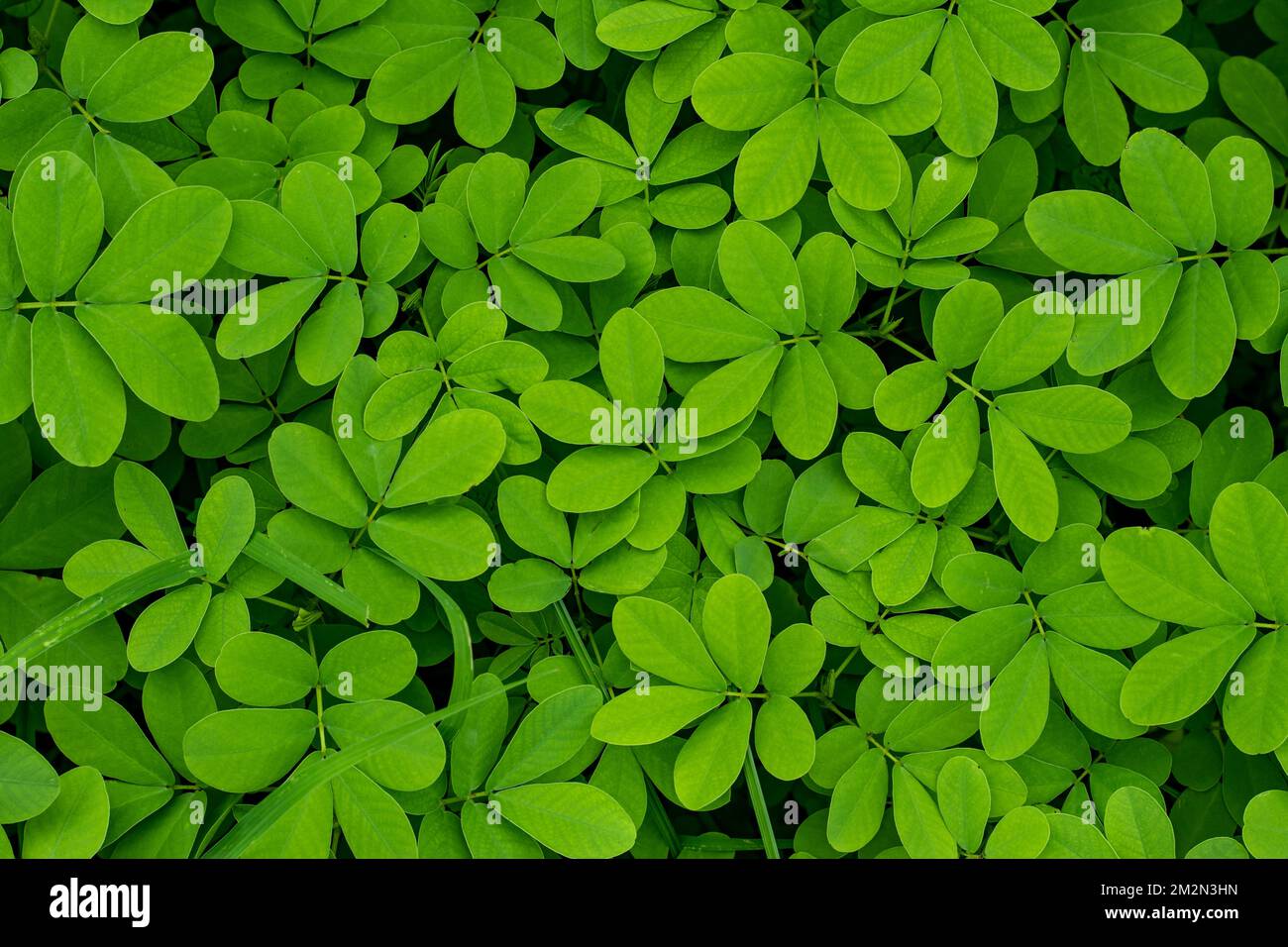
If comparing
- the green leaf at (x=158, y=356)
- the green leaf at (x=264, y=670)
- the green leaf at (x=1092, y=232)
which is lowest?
the green leaf at (x=264, y=670)

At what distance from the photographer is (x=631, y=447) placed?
1.88m

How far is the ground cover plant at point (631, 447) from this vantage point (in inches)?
70.0

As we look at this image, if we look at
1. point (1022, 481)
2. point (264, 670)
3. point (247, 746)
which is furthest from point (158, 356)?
point (1022, 481)

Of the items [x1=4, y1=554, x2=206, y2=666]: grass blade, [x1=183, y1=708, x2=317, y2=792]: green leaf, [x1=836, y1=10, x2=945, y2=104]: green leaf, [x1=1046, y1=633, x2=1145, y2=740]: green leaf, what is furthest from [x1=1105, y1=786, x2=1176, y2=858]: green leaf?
[x1=4, y1=554, x2=206, y2=666]: grass blade

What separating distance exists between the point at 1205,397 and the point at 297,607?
6.60ft

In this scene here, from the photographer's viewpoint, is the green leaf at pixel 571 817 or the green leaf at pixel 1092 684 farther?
the green leaf at pixel 1092 684

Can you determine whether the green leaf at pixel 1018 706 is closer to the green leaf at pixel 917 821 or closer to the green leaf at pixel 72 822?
the green leaf at pixel 917 821

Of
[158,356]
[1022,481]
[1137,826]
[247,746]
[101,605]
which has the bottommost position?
[1137,826]

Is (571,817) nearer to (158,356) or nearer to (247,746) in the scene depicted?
(247,746)

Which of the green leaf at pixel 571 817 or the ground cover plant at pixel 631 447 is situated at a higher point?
the ground cover plant at pixel 631 447

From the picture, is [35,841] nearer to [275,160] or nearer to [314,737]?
[314,737]

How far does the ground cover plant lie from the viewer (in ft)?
5.83

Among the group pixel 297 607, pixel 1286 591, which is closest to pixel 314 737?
pixel 297 607

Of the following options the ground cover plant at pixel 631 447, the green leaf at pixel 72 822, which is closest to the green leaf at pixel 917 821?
the ground cover plant at pixel 631 447
